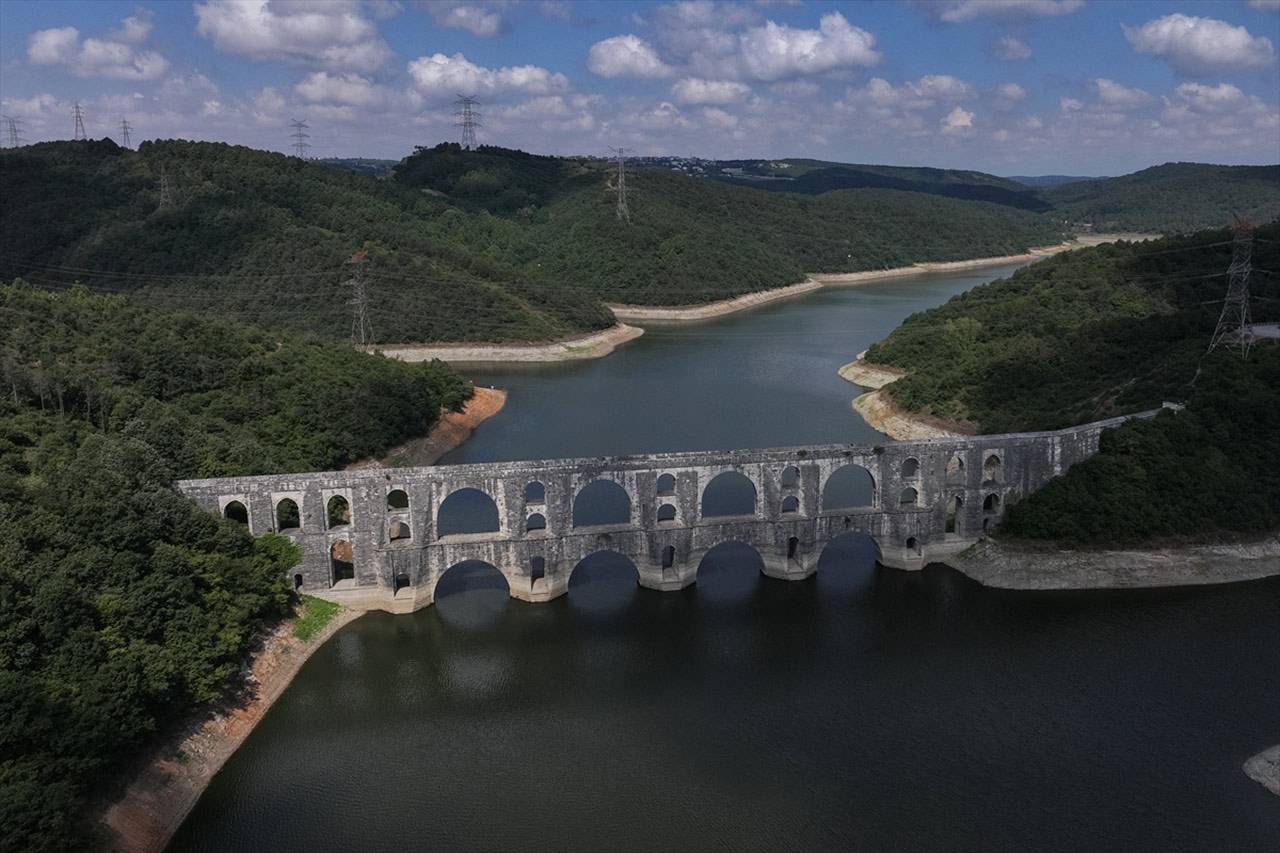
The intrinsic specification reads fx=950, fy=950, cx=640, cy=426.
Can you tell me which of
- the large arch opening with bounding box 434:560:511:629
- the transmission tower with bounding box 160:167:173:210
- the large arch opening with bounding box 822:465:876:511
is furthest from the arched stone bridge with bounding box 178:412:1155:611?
the transmission tower with bounding box 160:167:173:210

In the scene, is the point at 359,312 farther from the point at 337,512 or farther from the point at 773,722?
the point at 773,722

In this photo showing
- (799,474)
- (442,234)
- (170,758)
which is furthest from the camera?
(442,234)

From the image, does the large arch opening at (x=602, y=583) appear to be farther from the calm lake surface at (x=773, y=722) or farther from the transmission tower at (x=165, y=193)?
the transmission tower at (x=165, y=193)

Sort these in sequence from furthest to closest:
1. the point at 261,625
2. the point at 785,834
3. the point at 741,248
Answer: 1. the point at 741,248
2. the point at 261,625
3. the point at 785,834

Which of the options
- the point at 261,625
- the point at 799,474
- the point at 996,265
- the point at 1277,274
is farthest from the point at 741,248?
the point at 261,625

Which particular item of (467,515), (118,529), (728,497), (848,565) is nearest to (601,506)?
(467,515)

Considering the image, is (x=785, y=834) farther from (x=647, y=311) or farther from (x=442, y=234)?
(x=442, y=234)
